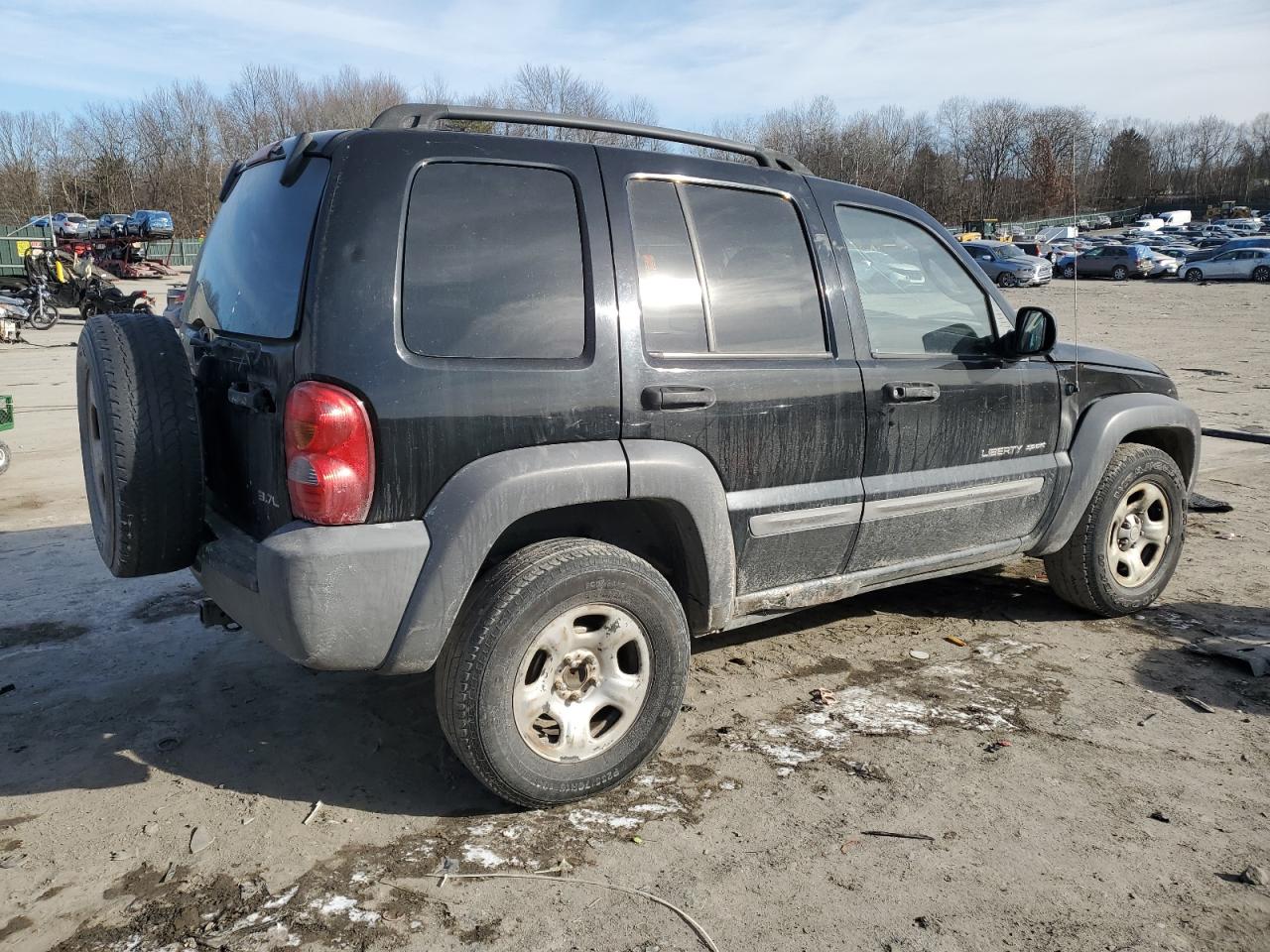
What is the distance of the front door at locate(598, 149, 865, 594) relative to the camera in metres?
3.38

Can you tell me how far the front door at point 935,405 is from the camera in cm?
397

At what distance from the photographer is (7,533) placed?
624cm

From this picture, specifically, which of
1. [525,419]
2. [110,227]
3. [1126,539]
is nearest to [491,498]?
[525,419]

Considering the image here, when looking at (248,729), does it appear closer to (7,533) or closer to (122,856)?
(122,856)

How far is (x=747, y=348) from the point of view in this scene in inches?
142

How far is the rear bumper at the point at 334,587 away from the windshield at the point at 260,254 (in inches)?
24.9

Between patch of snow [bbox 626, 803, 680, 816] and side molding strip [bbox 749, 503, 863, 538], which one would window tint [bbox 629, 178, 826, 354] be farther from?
patch of snow [bbox 626, 803, 680, 816]

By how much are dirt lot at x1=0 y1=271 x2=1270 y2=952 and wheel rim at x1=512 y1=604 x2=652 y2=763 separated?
0.81 feet

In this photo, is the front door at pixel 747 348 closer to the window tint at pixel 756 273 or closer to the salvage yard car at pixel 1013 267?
the window tint at pixel 756 273

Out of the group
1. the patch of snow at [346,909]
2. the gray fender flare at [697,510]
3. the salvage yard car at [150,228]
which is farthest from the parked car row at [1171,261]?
the patch of snow at [346,909]

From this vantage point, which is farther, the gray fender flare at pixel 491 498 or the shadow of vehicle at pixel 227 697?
the shadow of vehicle at pixel 227 697

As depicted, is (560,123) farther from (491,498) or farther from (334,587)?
(334,587)

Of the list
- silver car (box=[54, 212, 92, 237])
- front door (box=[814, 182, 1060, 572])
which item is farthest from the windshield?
silver car (box=[54, 212, 92, 237])

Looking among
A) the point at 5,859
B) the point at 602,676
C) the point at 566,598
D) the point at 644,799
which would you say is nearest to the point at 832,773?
the point at 644,799
